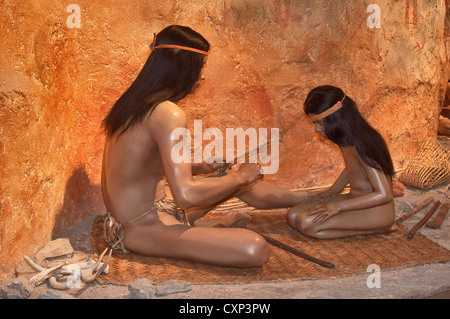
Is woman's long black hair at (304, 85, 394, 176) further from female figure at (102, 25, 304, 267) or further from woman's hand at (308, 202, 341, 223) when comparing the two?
female figure at (102, 25, 304, 267)

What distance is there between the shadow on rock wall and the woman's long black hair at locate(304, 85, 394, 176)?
74.6 inches

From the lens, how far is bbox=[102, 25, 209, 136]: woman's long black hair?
3.53m

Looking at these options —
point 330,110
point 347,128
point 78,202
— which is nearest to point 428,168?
point 347,128

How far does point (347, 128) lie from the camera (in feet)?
13.2

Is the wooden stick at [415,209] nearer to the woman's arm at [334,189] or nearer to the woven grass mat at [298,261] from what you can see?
the woven grass mat at [298,261]

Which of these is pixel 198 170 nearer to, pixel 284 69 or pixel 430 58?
pixel 284 69

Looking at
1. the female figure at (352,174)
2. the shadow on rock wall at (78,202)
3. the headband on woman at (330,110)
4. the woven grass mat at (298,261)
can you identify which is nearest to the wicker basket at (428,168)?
the woven grass mat at (298,261)

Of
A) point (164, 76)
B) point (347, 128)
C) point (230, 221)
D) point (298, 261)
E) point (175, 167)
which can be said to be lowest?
point (298, 261)

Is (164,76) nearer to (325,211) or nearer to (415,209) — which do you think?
(325,211)

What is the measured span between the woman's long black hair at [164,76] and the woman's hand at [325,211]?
1.40m

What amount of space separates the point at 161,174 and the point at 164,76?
70cm

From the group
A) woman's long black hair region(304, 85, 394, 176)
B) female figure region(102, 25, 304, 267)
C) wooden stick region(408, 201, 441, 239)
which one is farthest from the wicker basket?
female figure region(102, 25, 304, 267)

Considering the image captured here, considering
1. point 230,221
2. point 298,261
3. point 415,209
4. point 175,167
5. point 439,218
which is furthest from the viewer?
point 415,209

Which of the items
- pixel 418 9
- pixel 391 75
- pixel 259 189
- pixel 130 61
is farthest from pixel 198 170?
pixel 418 9
